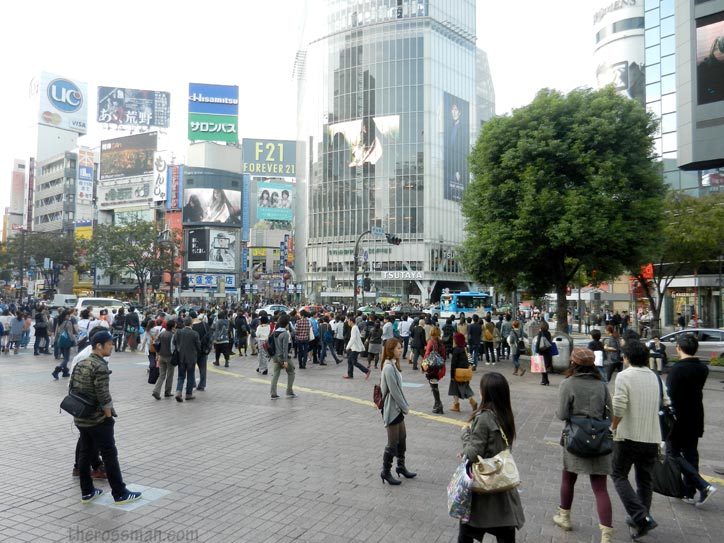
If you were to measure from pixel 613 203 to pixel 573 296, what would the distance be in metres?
33.3

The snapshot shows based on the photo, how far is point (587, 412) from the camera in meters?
4.51

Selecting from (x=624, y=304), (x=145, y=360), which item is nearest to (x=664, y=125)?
(x=624, y=304)

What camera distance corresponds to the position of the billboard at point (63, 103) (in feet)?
306

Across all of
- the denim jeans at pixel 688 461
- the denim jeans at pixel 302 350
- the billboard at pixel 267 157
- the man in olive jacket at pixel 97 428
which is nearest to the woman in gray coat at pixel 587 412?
the denim jeans at pixel 688 461

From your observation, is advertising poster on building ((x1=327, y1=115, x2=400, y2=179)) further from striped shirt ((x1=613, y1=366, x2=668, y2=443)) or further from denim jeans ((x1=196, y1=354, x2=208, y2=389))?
striped shirt ((x1=613, y1=366, x2=668, y2=443))

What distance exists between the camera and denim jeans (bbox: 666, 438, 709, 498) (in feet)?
17.4

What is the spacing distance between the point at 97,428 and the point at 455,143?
7171 cm

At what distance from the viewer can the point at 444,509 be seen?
5.28 meters

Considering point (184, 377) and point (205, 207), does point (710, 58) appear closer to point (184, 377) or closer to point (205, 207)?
point (184, 377)

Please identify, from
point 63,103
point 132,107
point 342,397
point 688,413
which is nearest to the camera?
point 688,413

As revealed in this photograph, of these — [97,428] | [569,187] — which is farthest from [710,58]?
[97,428]

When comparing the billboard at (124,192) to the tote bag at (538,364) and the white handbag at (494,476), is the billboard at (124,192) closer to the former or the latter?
the tote bag at (538,364)

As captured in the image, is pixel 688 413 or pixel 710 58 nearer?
pixel 688 413

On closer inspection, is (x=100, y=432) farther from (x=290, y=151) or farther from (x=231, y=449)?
(x=290, y=151)
